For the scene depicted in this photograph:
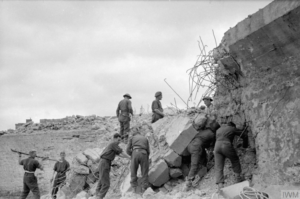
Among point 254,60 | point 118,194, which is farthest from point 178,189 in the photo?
point 254,60

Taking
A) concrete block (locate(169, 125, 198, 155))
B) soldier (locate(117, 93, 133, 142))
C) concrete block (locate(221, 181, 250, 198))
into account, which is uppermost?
soldier (locate(117, 93, 133, 142))

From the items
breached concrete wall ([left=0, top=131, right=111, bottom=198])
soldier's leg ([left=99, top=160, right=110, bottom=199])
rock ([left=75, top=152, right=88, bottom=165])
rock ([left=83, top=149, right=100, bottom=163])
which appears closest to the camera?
soldier's leg ([left=99, top=160, right=110, bottom=199])

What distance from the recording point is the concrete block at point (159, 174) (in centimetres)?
652

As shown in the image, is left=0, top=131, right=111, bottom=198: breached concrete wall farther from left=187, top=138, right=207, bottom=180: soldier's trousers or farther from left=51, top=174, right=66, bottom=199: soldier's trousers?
left=187, top=138, right=207, bottom=180: soldier's trousers

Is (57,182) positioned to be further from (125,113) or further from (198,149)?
(198,149)

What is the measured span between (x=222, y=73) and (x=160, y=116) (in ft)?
11.2

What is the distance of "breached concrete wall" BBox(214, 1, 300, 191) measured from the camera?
422 centimetres

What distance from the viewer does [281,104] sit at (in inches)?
183

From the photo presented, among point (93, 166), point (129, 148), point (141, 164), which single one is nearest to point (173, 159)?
point (141, 164)

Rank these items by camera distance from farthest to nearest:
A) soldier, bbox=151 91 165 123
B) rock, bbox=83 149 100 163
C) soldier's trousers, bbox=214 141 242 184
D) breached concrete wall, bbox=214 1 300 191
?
soldier, bbox=151 91 165 123 < rock, bbox=83 149 100 163 < soldier's trousers, bbox=214 141 242 184 < breached concrete wall, bbox=214 1 300 191

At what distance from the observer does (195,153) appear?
6254 millimetres

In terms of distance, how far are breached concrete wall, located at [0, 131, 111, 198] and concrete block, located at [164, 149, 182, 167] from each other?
5041mm

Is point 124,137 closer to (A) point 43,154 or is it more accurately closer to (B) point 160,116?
(B) point 160,116

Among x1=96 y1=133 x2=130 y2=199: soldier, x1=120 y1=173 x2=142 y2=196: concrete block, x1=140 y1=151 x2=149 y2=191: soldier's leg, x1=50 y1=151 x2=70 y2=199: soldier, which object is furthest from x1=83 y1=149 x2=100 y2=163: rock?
x1=140 y1=151 x2=149 y2=191: soldier's leg
